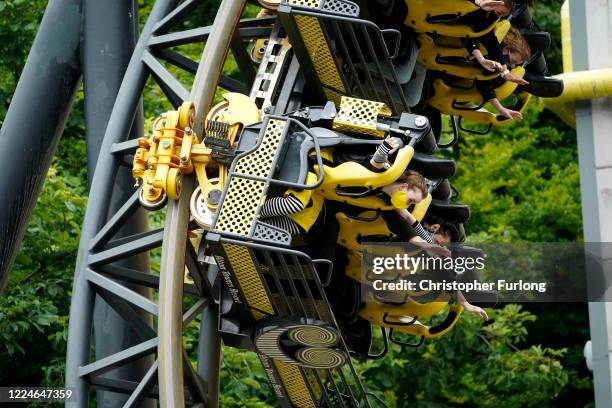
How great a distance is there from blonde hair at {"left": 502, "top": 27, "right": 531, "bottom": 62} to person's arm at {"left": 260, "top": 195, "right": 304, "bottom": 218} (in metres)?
2.47

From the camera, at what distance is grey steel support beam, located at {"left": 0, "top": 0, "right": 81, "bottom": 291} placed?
38.5 feet

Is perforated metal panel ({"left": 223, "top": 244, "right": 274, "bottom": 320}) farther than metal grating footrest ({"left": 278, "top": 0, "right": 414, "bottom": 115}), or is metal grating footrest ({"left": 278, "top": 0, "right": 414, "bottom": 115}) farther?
metal grating footrest ({"left": 278, "top": 0, "right": 414, "bottom": 115})

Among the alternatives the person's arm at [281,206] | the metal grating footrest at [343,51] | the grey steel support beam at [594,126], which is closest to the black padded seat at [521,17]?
the metal grating footrest at [343,51]

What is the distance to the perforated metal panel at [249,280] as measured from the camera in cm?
1033

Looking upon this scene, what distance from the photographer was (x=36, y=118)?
11812 millimetres

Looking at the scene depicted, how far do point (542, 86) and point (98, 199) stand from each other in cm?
356

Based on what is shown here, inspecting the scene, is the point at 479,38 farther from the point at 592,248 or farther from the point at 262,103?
the point at 592,248

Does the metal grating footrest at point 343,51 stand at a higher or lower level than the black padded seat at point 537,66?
lower

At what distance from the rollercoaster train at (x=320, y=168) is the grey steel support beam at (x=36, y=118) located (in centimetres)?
128

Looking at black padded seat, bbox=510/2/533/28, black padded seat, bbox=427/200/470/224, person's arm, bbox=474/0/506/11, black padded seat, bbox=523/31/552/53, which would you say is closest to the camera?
person's arm, bbox=474/0/506/11

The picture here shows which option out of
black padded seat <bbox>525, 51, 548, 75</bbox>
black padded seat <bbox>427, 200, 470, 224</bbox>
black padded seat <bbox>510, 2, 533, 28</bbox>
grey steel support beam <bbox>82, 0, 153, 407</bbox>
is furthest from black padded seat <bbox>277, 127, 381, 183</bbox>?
black padded seat <bbox>525, 51, 548, 75</bbox>

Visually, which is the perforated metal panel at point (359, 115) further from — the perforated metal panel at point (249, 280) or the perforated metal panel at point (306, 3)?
the perforated metal panel at point (249, 280)

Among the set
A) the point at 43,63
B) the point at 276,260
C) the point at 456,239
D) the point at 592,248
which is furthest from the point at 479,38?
the point at 592,248

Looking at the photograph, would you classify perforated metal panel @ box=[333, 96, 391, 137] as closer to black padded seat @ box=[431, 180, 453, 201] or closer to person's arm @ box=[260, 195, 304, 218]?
person's arm @ box=[260, 195, 304, 218]
